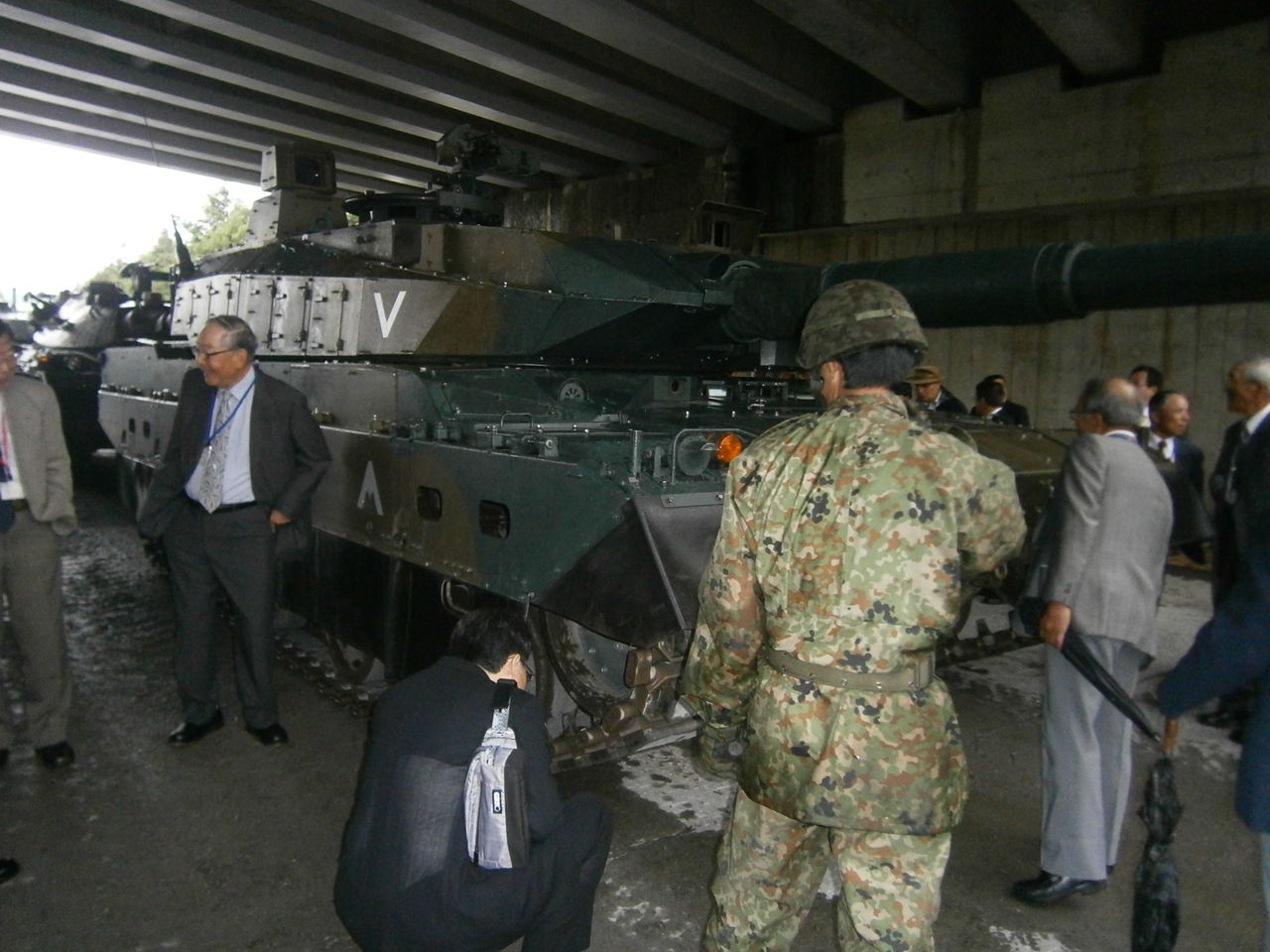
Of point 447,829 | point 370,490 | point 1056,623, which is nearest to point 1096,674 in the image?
point 1056,623

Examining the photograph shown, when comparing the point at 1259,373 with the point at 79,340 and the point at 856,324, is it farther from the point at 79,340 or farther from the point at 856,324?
the point at 79,340

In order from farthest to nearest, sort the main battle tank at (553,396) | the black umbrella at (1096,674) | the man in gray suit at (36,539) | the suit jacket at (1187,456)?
1. the suit jacket at (1187,456)
2. the man in gray suit at (36,539)
3. the main battle tank at (553,396)
4. the black umbrella at (1096,674)

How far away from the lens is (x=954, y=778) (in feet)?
7.22

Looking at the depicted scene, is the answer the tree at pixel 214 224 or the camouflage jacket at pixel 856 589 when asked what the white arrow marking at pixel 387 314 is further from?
the tree at pixel 214 224

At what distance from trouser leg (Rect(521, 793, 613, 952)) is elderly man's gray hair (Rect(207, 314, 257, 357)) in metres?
2.69

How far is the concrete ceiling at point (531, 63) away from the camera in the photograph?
8.96 m

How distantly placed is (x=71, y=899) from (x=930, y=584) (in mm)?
2907


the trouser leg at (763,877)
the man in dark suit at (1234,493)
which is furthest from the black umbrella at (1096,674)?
the trouser leg at (763,877)

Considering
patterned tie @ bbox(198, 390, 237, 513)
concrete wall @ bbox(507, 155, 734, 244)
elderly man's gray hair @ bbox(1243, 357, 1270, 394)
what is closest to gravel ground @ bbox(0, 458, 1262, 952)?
patterned tie @ bbox(198, 390, 237, 513)

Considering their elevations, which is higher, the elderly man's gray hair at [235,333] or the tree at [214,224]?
the tree at [214,224]

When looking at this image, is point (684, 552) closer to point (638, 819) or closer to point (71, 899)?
point (638, 819)

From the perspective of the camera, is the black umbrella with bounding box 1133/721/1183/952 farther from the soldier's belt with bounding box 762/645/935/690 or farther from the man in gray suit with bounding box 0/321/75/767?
the man in gray suit with bounding box 0/321/75/767

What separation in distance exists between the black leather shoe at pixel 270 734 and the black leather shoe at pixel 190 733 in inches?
8.3

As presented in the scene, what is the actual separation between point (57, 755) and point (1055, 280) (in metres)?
4.38
